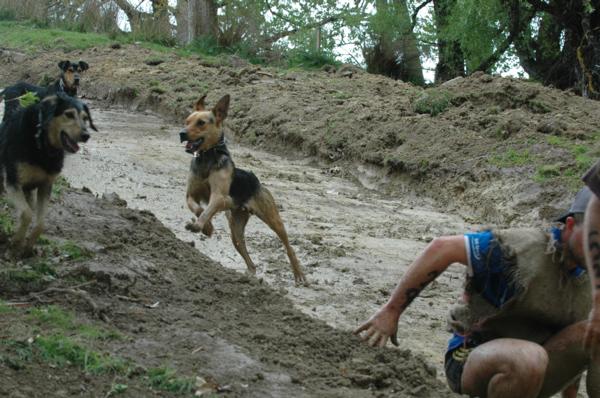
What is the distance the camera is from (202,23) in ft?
105

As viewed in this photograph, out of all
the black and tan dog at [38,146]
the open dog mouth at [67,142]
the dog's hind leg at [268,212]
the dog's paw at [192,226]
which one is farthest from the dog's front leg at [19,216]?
the dog's hind leg at [268,212]

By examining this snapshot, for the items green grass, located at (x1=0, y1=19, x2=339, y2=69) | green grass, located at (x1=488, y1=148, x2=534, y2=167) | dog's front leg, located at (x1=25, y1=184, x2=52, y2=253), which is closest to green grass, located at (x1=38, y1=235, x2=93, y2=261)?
dog's front leg, located at (x1=25, y1=184, x2=52, y2=253)

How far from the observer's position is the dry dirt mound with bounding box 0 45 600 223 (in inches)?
496

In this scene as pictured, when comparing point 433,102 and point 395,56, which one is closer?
point 433,102

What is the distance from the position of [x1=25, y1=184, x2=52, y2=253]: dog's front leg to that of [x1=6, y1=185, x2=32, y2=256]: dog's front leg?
5cm

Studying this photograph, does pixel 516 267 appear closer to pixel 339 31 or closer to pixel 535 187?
pixel 535 187

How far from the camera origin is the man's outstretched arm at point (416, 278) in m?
4.65

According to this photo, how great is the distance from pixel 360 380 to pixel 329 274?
4.20 metres

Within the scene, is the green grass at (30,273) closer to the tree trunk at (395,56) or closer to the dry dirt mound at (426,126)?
the dry dirt mound at (426,126)

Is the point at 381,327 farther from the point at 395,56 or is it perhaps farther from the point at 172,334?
the point at 395,56

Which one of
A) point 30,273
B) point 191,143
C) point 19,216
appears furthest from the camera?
point 191,143

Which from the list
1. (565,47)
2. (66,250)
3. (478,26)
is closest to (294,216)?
(66,250)

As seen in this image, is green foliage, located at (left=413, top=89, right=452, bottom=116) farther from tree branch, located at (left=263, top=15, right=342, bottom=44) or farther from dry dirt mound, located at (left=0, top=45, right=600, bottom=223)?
tree branch, located at (left=263, top=15, right=342, bottom=44)

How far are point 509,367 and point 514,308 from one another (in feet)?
1.12
